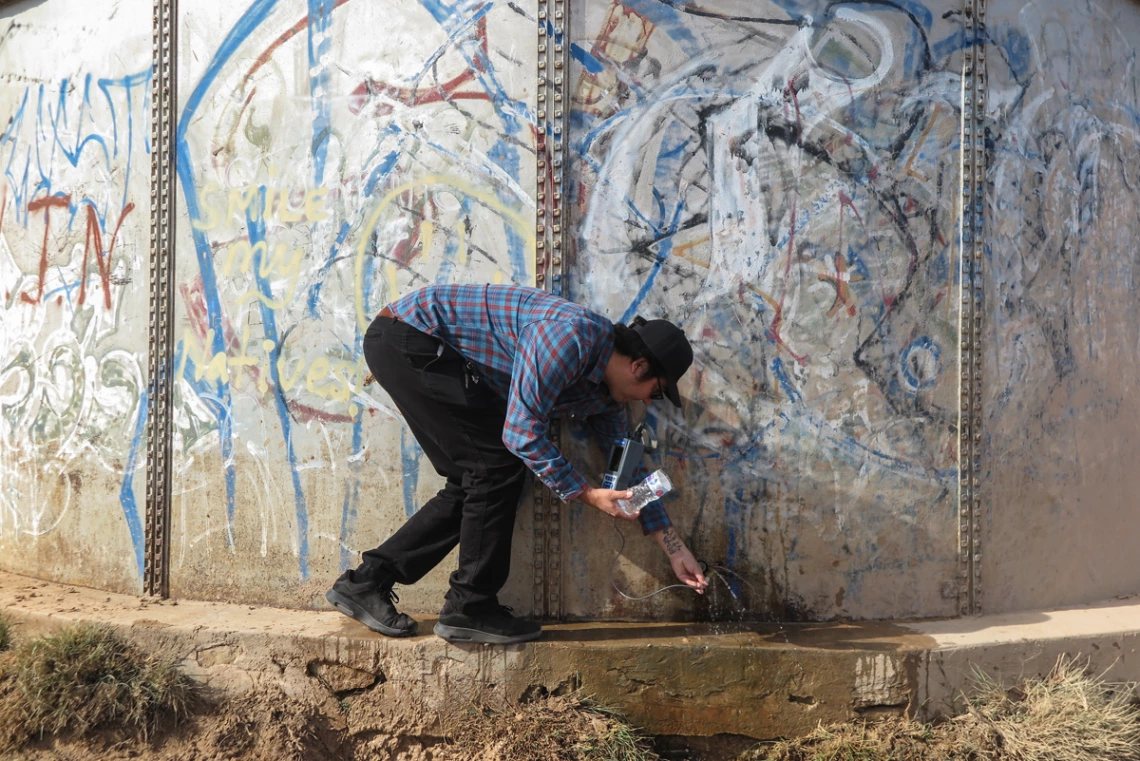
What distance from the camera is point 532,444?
318cm

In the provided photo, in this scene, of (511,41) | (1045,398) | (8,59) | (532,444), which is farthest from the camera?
(8,59)

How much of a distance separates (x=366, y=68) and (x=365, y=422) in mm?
1537

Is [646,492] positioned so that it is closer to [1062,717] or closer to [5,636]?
[1062,717]

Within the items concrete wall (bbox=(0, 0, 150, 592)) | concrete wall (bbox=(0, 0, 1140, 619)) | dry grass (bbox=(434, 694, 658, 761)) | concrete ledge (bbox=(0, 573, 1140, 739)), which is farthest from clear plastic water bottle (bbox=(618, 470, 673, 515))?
concrete wall (bbox=(0, 0, 150, 592))

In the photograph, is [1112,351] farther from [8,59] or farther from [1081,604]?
[8,59]

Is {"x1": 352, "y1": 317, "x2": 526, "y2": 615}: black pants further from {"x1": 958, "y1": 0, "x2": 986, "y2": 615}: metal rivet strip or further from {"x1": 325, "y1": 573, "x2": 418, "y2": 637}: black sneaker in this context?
{"x1": 958, "y1": 0, "x2": 986, "y2": 615}: metal rivet strip

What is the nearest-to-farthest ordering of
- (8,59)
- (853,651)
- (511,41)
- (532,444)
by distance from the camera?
1. (532,444)
2. (853,651)
3. (511,41)
4. (8,59)

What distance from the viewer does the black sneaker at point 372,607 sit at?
3525mm

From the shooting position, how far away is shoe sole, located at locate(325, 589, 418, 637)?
352 cm

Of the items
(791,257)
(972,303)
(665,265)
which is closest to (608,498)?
(665,265)

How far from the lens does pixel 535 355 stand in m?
3.17

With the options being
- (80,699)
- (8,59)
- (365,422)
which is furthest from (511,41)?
(80,699)

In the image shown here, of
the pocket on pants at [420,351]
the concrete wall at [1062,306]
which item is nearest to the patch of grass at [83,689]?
the pocket on pants at [420,351]

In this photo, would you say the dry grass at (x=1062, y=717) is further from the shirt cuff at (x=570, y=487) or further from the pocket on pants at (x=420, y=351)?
the pocket on pants at (x=420, y=351)
